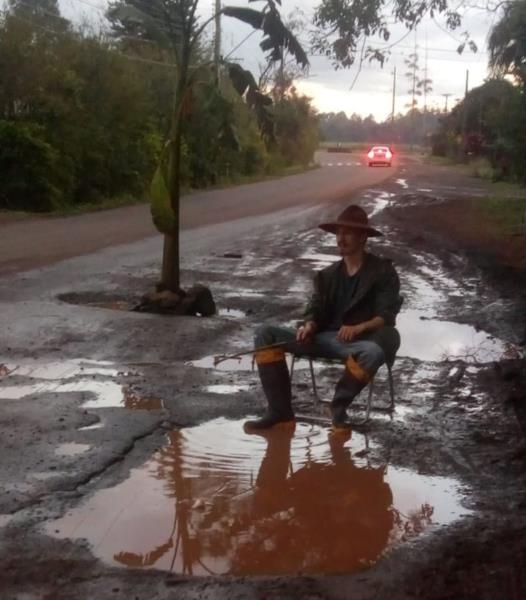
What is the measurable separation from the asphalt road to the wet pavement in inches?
242

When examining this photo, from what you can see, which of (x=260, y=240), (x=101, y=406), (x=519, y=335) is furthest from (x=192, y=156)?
(x=101, y=406)

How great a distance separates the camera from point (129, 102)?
1241 inches

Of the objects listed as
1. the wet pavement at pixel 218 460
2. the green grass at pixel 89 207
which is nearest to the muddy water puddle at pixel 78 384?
the wet pavement at pixel 218 460

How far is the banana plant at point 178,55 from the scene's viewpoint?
11.8 meters

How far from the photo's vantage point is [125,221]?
24938mm

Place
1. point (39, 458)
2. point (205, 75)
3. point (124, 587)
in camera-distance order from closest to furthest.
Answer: point (124, 587) < point (39, 458) < point (205, 75)

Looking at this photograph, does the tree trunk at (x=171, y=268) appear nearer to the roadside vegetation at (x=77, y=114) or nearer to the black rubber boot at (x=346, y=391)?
the black rubber boot at (x=346, y=391)

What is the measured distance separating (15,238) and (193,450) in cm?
1436

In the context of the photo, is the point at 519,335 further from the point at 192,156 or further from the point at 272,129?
the point at 192,156

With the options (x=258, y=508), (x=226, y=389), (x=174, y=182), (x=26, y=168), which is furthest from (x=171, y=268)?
(x=26, y=168)

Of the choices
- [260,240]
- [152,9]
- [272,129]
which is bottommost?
[260,240]

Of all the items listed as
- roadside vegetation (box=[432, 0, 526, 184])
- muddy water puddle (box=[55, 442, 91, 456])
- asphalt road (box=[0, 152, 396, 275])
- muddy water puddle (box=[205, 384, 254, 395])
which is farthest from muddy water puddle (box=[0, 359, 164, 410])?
roadside vegetation (box=[432, 0, 526, 184])

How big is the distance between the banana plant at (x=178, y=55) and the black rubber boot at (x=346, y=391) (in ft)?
17.4

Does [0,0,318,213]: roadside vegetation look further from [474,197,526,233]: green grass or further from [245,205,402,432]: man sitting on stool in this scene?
[245,205,402,432]: man sitting on stool
